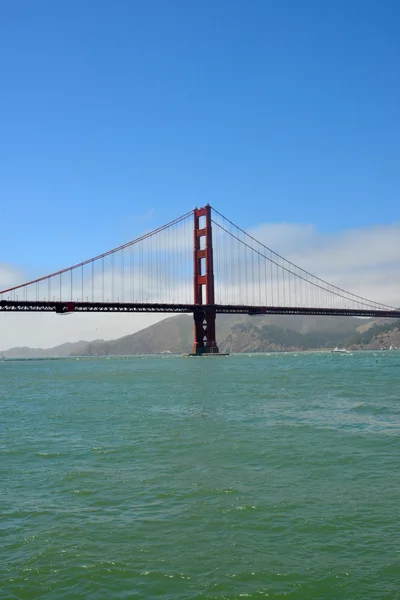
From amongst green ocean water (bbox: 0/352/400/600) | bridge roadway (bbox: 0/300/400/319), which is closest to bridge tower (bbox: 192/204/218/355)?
bridge roadway (bbox: 0/300/400/319)

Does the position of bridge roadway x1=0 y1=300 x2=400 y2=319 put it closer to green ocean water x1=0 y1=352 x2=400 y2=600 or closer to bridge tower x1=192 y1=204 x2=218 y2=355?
bridge tower x1=192 y1=204 x2=218 y2=355

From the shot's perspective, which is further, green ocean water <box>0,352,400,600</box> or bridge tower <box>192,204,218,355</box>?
bridge tower <box>192,204,218,355</box>

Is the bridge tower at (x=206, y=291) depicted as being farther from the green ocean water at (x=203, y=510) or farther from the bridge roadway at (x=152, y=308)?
the green ocean water at (x=203, y=510)

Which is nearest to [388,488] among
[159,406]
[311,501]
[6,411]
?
[311,501]

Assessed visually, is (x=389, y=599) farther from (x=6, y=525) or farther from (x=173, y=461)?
(x=173, y=461)

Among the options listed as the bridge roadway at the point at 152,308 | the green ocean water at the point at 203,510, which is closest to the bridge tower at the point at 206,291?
the bridge roadway at the point at 152,308

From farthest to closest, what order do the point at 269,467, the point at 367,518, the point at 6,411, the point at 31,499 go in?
the point at 6,411
the point at 269,467
the point at 31,499
the point at 367,518

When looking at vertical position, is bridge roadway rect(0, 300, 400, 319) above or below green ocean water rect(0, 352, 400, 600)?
above

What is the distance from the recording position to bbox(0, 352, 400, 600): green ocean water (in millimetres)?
5895

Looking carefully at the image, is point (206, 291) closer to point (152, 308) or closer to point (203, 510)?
point (152, 308)

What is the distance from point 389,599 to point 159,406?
18.2 meters

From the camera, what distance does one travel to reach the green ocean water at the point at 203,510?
19.3ft

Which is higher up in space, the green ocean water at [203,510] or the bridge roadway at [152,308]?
the bridge roadway at [152,308]

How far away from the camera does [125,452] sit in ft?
42.5
